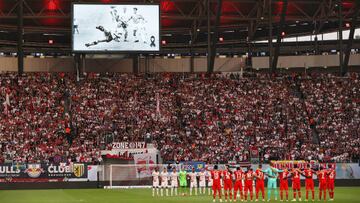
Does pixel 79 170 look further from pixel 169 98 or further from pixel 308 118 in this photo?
pixel 308 118

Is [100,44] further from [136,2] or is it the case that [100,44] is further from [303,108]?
[303,108]

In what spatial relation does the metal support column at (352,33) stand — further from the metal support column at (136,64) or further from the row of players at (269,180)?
the row of players at (269,180)

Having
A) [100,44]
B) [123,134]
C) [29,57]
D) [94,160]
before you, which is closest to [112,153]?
[94,160]

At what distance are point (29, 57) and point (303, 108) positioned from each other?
95.9ft

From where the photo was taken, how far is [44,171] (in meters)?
53.6

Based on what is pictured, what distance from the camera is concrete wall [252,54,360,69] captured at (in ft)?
254

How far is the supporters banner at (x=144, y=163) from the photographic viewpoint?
176 ft

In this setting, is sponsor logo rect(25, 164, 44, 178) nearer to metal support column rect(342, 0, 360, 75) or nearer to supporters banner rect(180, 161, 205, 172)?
supporters banner rect(180, 161, 205, 172)

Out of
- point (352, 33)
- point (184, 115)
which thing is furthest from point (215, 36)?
point (352, 33)

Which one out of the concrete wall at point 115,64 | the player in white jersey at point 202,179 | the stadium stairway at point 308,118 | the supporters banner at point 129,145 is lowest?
the player in white jersey at point 202,179

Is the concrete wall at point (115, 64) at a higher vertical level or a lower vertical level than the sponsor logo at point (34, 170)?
higher

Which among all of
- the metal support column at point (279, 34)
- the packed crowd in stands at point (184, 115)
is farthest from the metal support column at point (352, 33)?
the metal support column at point (279, 34)

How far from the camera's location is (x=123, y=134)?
201 feet

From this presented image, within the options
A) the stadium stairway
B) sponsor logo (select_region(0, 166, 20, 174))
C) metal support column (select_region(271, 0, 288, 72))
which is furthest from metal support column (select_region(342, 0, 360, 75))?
sponsor logo (select_region(0, 166, 20, 174))
